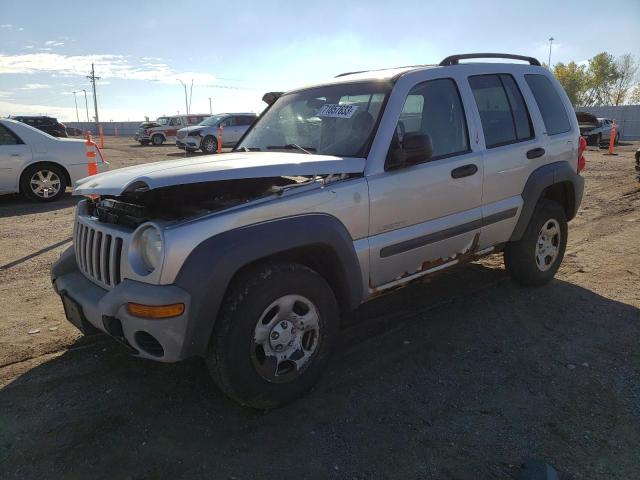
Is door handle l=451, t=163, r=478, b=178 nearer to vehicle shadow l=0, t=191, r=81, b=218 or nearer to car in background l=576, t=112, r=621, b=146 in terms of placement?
vehicle shadow l=0, t=191, r=81, b=218

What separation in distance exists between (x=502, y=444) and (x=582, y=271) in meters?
3.35

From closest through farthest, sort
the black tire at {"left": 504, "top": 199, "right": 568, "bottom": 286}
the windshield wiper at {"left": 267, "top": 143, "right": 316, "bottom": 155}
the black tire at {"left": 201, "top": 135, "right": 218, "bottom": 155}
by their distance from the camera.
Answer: the windshield wiper at {"left": 267, "top": 143, "right": 316, "bottom": 155} → the black tire at {"left": 504, "top": 199, "right": 568, "bottom": 286} → the black tire at {"left": 201, "top": 135, "right": 218, "bottom": 155}

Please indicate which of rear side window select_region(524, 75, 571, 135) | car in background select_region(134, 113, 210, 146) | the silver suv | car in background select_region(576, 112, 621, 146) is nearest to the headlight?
the silver suv

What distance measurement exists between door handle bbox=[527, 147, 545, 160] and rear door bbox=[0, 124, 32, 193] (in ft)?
28.4

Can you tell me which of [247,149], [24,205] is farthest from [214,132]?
[247,149]

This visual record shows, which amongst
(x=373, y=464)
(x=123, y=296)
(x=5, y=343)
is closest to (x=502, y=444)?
(x=373, y=464)

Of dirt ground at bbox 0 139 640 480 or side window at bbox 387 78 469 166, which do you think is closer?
dirt ground at bbox 0 139 640 480

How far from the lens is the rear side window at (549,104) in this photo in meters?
4.61

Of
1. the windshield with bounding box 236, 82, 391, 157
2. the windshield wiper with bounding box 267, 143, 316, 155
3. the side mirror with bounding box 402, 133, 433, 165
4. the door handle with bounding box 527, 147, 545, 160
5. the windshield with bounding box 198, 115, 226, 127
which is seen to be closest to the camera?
the side mirror with bounding box 402, 133, 433, 165

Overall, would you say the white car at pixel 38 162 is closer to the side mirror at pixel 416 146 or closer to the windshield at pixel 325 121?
the windshield at pixel 325 121

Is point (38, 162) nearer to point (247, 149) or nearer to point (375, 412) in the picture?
point (247, 149)

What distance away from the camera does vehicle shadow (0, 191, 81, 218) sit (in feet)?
28.6

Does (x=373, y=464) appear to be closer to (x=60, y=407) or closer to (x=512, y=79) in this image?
(x=60, y=407)

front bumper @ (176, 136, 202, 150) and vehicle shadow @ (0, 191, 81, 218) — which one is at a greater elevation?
front bumper @ (176, 136, 202, 150)
